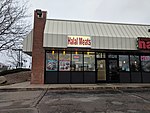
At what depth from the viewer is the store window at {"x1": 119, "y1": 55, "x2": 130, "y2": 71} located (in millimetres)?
17969

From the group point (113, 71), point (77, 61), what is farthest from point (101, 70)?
point (77, 61)

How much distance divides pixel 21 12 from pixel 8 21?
215 cm

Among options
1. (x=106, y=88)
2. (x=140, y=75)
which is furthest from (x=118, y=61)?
(x=106, y=88)

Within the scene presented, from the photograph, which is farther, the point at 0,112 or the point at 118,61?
the point at 118,61

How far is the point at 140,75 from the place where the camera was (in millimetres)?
17969

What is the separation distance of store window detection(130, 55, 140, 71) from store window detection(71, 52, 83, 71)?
5148mm

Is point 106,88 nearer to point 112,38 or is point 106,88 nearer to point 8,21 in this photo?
point 112,38

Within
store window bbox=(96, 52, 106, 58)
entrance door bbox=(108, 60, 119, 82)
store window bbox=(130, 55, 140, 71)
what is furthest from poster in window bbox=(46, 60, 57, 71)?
store window bbox=(130, 55, 140, 71)

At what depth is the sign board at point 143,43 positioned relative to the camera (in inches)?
661

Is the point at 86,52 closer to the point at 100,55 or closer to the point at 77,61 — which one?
the point at 77,61

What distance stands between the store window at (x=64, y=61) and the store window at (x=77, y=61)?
40cm

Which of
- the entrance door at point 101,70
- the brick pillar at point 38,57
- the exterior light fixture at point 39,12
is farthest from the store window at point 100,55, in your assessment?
the exterior light fixture at point 39,12

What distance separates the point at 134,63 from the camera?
18141 mm

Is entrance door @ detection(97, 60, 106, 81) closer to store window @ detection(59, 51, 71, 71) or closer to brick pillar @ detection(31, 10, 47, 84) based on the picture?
store window @ detection(59, 51, 71, 71)
